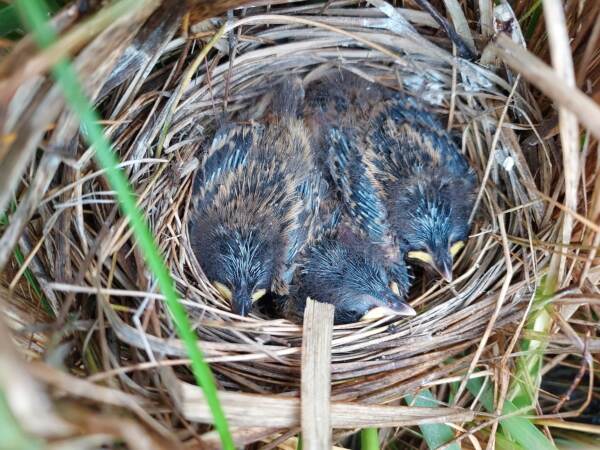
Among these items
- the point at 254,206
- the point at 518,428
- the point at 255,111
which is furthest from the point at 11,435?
the point at 255,111

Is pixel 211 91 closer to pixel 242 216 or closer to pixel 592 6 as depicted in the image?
pixel 242 216

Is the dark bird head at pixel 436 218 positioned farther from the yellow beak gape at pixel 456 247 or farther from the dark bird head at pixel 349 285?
the dark bird head at pixel 349 285

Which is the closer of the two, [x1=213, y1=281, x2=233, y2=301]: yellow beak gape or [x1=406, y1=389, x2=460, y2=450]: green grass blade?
[x1=406, y1=389, x2=460, y2=450]: green grass blade

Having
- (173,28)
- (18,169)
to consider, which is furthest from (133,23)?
(18,169)

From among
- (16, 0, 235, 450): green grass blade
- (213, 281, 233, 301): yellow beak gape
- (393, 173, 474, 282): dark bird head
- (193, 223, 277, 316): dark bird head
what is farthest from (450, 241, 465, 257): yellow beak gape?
(16, 0, 235, 450): green grass blade

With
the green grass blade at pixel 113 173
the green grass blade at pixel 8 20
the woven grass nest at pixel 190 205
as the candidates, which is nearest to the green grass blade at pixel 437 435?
the woven grass nest at pixel 190 205

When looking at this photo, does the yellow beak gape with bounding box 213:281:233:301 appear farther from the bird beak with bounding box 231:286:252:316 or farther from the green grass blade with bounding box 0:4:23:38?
the green grass blade with bounding box 0:4:23:38
